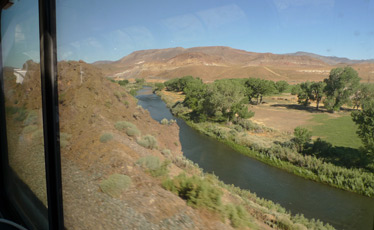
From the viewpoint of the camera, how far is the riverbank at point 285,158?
127 inches

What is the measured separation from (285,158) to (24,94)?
25.1 feet

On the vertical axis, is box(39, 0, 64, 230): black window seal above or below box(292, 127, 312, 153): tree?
above

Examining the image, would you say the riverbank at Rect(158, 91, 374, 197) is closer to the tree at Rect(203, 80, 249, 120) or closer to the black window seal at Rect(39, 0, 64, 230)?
the tree at Rect(203, 80, 249, 120)

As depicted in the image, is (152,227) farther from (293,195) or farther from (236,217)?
(293,195)

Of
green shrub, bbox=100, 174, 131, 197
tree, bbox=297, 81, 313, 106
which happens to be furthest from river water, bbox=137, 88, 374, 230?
green shrub, bbox=100, 174, 131, 197

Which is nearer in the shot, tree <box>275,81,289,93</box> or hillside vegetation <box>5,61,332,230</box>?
hillside vegetation <box>5,61,332,230</box>

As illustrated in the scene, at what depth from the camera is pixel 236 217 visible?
1186mm

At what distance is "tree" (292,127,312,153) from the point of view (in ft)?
16.8

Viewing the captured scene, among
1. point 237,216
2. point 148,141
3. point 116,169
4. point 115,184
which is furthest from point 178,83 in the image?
point 237,216

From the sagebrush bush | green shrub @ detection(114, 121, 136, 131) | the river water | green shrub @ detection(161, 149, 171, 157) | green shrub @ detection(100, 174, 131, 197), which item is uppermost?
green shrub @ detection(114, 121, 136, 131)

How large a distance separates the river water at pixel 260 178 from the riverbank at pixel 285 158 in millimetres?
176

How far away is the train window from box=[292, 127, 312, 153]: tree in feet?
16.8

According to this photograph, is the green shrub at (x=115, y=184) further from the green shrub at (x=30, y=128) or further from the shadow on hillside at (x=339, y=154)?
the shadow on hillside at (x=339, y=154)

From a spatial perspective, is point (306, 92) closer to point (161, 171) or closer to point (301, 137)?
point (301, 137)
